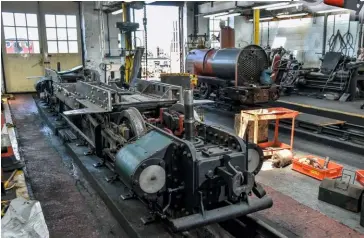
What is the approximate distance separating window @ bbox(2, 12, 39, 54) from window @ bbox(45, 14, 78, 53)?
15.1 inches

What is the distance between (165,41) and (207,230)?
1211 cm

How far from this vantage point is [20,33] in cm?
1003

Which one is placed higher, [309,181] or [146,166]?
[146,166]

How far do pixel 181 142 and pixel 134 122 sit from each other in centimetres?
86

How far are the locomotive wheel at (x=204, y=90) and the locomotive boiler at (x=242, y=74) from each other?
1.54ft

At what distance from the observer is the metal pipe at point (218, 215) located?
80.7 inches

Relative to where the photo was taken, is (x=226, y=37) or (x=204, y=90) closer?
(x=204, y=90)

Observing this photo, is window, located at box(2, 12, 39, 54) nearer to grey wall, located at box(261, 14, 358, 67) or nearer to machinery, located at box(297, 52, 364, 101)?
machinery, located at box(297, 52, 364, 101)

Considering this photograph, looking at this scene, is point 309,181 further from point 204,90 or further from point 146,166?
point 204,90

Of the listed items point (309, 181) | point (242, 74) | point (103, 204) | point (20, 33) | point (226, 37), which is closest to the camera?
point (103, 204)

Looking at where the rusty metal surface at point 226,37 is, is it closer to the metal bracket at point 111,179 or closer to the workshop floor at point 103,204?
the workshop floor at point 103,204

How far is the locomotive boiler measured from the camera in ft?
20.9

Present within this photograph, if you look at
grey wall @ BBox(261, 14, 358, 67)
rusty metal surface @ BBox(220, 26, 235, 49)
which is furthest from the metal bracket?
grey wall @ BBox(261, 14, 358, 67)

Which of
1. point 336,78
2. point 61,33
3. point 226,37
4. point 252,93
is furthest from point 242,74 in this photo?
point 61,33
